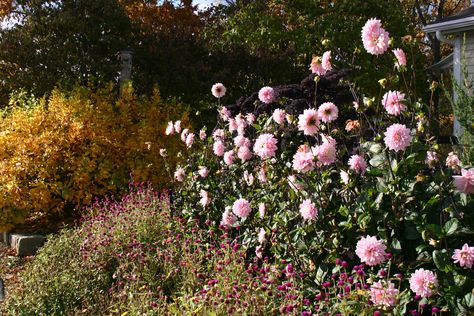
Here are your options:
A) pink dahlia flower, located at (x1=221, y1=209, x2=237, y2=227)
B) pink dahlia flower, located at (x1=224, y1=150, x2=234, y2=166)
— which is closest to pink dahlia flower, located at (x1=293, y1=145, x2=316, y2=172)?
pink dahlia flower, located at (x1=221, y1=209, x2=237, y2=227)

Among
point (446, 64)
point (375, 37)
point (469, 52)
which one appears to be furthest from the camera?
point (446, 64)

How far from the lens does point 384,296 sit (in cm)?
265

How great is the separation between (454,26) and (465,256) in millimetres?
7522

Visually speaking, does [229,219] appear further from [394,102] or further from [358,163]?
[394,102]

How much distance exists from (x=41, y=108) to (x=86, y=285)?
12.7 ft

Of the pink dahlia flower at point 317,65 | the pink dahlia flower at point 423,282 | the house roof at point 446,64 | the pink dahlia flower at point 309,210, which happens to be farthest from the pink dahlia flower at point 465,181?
the house roof at point 446,64

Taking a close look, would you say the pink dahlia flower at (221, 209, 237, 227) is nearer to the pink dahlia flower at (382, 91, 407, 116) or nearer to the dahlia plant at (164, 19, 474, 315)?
the dahlia plant at (164, 19, 474, 315)

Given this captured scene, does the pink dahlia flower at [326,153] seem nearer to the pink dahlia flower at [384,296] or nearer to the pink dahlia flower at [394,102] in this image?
the pink dahlia flower at [394,102]

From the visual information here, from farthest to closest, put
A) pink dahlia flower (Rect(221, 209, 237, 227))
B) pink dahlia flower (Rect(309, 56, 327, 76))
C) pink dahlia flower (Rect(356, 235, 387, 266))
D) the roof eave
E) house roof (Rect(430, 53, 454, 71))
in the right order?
house roof (Rect(430, 53, 454, 71)) → the roof eave → pink dahlia flower (Rect(221, 209, 237, 227)) → pink dahlia flower (Rect(309, 56, 327, 76)) → pink dahlia flower (Rect(356, 235, 387, 266))

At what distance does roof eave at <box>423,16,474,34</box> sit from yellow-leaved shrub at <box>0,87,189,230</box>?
4.93 meters

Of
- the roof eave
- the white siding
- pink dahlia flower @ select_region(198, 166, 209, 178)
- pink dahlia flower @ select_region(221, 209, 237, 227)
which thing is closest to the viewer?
pink dahlia flower @ select_region(221, 209, 237, 227)

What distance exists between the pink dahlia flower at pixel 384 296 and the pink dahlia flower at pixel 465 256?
1.06 ft

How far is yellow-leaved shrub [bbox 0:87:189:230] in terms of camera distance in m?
6.93

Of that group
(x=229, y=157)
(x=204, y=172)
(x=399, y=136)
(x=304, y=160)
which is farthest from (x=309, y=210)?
(x=204, y=172)
